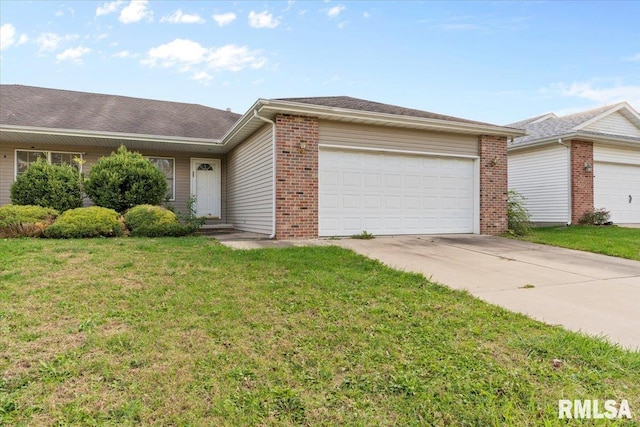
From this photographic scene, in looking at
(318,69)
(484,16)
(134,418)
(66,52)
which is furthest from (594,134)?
(66,52)

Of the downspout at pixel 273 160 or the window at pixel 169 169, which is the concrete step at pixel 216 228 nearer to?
the window at pixel 169 169

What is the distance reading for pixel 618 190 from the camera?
13.2 m

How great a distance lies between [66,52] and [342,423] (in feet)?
55.4

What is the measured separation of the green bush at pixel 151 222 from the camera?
28.3ft

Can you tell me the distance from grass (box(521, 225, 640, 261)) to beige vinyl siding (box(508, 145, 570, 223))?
2044mm

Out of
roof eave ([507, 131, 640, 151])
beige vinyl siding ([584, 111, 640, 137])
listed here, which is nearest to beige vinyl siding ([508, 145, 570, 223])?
roof eave ([507, 131, 640, 151])

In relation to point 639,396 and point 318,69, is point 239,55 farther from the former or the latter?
point 639,396

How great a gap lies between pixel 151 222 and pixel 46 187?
3.00 metres

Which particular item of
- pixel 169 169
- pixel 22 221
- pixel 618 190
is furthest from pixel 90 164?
pixel 618 190

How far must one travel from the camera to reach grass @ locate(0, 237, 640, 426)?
204cm

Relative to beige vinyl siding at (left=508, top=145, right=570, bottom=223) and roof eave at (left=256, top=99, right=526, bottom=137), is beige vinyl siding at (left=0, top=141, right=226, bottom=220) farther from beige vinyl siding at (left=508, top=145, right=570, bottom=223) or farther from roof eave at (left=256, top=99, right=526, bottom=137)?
beige vinyl siding at (left=508, top=145, right=570, bottom=223)

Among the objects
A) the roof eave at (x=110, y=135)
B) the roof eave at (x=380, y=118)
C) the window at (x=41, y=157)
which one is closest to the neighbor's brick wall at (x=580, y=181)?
the roof eave at (x=380, y=118)

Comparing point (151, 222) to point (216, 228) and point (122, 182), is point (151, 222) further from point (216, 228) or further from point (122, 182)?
point (216, 228)

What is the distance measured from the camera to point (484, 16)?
1023cm
